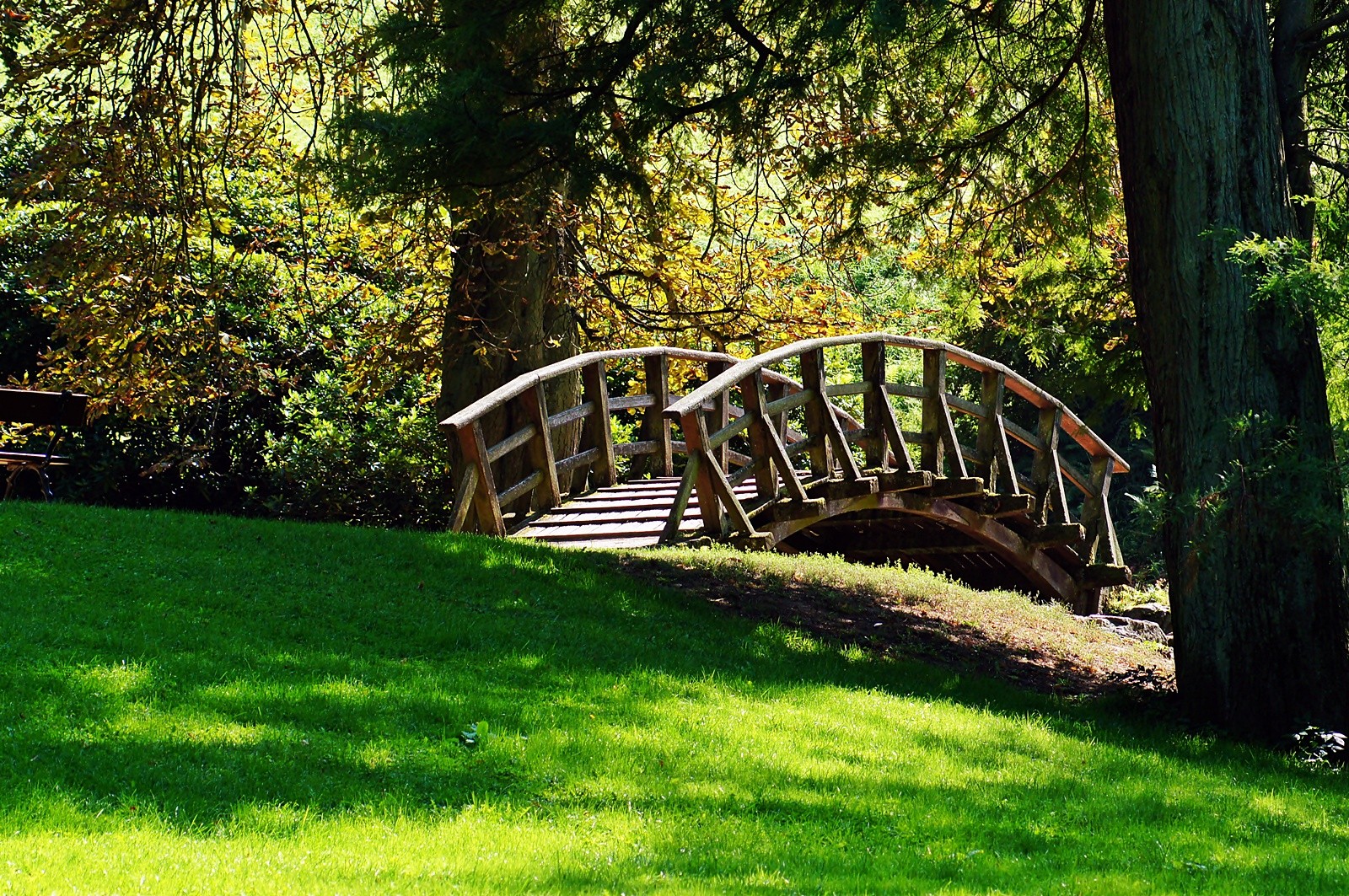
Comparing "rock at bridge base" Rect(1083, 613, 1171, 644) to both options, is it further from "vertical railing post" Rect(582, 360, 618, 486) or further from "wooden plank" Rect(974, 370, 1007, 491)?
"vertical railing post" Rect(582, 360, 618, 486)

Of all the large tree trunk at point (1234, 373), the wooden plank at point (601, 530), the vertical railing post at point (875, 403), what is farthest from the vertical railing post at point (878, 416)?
the large tree trunk at point (1234, 373)

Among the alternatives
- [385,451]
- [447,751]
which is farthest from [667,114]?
[385,451]

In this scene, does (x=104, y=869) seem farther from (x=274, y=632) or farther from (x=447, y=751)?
(x=274, y=632)

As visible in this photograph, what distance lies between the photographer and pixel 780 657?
27.5 feet

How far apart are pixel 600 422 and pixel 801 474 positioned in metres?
2.26

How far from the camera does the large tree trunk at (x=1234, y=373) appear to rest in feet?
26.8

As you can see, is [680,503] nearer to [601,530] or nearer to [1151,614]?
[601,530]

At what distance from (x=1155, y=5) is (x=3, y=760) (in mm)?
7547

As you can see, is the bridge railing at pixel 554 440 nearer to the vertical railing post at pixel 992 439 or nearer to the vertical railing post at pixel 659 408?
the vertical railing post at pixel 659 408

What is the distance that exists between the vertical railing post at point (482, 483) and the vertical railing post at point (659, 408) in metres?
2.20

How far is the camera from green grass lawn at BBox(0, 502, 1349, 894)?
4496mm

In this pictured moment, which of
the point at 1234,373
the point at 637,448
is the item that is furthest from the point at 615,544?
the point at 1234,373

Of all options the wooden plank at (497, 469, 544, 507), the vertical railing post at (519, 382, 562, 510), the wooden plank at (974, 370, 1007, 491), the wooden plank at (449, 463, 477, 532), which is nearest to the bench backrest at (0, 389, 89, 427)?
the wooden plank at (449, 463, 477, 532)

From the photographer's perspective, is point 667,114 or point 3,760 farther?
point 667,114
